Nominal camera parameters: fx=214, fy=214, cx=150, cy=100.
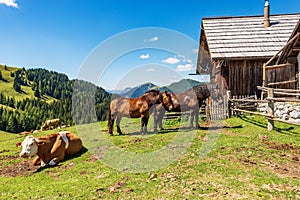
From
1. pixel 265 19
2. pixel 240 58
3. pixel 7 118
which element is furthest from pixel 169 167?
pixel 7 118

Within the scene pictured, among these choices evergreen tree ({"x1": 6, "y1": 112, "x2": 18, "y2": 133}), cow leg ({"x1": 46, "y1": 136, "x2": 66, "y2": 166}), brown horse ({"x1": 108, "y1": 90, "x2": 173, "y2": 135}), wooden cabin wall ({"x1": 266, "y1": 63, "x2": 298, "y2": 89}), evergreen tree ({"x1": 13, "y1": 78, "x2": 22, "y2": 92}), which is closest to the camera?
cow leg ({"x1": 46, "y1": 136, "x2": 66, "y2": 166})

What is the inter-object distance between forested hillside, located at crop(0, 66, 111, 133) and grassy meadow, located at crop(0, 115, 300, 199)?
1864 inches

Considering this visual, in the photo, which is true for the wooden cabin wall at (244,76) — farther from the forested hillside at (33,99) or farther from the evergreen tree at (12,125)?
the evergreen tree at (12,125)

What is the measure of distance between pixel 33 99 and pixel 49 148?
354 ft

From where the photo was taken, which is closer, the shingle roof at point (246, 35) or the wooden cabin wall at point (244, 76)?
the shingle roof at point (246, 35)

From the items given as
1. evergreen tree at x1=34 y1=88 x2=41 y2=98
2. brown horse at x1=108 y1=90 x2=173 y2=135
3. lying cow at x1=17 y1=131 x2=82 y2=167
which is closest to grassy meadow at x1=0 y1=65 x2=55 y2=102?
evergreen tree at x1=34 y1=88 x2=41 y2=98

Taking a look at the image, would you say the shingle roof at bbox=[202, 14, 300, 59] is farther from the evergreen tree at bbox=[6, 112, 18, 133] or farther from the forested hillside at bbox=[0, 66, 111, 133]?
the evergreen tree at bbox=[6, 112, 18, 133]

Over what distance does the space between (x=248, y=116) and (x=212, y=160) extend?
7.80 meters

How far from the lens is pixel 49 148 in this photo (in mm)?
6645

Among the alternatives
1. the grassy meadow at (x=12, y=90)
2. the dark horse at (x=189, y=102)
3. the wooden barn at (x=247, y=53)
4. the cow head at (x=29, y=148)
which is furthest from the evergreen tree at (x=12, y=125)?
the cow head at (x=29, y=148)

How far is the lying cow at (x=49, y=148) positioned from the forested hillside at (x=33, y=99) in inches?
1824

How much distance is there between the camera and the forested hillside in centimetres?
6675

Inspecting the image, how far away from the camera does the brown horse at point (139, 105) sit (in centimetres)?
932

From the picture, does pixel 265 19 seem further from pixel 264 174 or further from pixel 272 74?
pixel 264 174
